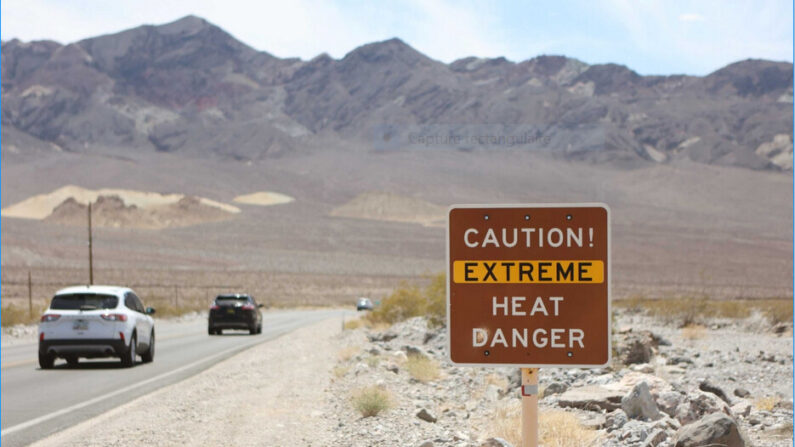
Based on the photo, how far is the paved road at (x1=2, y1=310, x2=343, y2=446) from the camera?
12.3 m

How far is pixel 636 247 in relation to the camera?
12525 centimetres

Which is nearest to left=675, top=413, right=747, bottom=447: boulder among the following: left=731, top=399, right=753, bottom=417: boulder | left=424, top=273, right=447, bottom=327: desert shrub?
left=731, top=399, right=753, bottom=417: boulder

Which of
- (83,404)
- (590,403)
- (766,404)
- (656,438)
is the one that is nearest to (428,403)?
(590,403)

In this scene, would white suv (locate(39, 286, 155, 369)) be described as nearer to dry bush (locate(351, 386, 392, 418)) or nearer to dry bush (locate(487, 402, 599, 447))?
dry bush (locate(351, 386, 392, 418))

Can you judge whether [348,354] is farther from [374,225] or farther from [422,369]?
[374,225]

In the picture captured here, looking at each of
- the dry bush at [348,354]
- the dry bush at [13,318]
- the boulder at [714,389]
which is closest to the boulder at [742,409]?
the boulder at [714,389]

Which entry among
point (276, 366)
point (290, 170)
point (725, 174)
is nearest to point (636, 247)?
point (725, 174)

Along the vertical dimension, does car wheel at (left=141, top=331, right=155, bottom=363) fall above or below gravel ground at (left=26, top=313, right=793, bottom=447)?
below

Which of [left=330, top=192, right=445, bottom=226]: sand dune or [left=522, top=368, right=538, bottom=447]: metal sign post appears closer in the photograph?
[left=522, top=368, right=538, bottom=447]: metal sign post

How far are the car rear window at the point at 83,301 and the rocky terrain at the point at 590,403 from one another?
4847 mm

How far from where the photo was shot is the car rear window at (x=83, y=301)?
19969mm

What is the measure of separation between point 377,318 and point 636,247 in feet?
300

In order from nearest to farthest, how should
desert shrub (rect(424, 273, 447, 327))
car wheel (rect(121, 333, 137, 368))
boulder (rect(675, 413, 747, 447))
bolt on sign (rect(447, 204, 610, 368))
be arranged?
bolt on sign (rect(447, 204, 610, 368)) → boulder (rect(675, 413, 747, 447)) → car wheel (rect(121, 333, 137, 368)) → desert shrub (rect(424, 273, 447, 327))

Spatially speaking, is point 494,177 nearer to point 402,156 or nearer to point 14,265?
point 402,156
